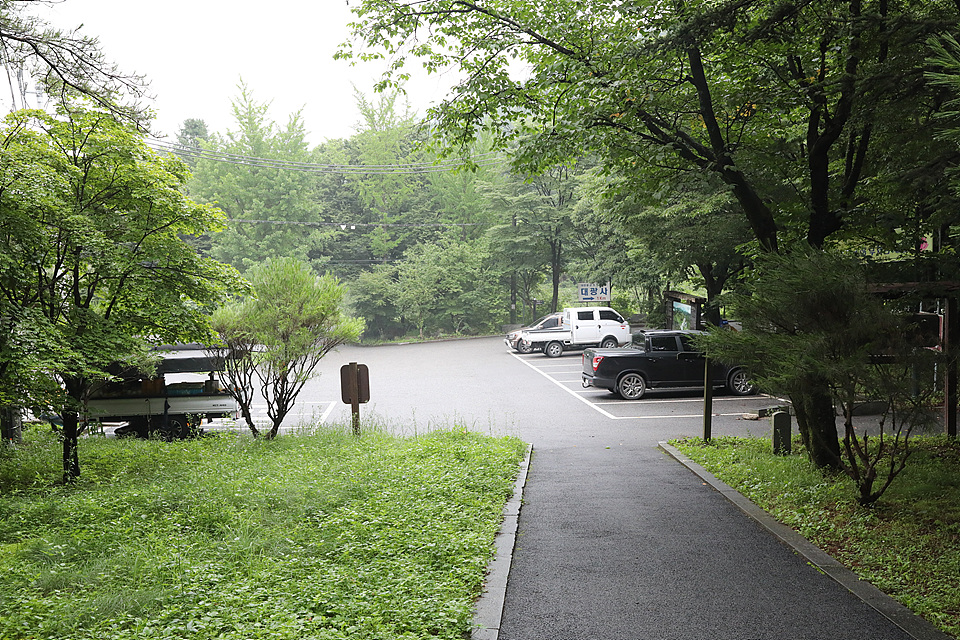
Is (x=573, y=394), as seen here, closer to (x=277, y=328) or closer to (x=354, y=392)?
(x=354, y=392)

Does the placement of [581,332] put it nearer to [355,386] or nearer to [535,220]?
[535,220]

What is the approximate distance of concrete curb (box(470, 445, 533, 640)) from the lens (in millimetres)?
3863

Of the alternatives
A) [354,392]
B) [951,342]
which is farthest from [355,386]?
[951,342]

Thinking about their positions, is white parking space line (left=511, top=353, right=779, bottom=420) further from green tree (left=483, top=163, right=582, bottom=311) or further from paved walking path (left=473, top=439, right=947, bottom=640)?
green tree (left=483, top=163, right=582, bottom=311)

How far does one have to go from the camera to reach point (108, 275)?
8414mm

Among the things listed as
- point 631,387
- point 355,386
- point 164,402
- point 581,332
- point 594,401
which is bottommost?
point 594,401

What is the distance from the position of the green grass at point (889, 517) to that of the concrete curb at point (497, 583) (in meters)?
2.50

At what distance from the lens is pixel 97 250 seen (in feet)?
26.2

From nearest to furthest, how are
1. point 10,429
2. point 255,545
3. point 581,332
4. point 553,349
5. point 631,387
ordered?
1. point 255,545
2. point 10,429
3. point 631,387
4. point 553,349
5. point 581,332

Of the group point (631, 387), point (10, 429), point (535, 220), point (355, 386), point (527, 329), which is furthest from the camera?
point (535, 220)

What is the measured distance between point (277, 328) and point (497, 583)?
298 inches

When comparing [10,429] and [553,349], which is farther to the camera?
[553,349]

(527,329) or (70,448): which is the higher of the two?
(527,329)

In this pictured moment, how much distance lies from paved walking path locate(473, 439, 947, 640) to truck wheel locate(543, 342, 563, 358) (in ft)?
72.5
